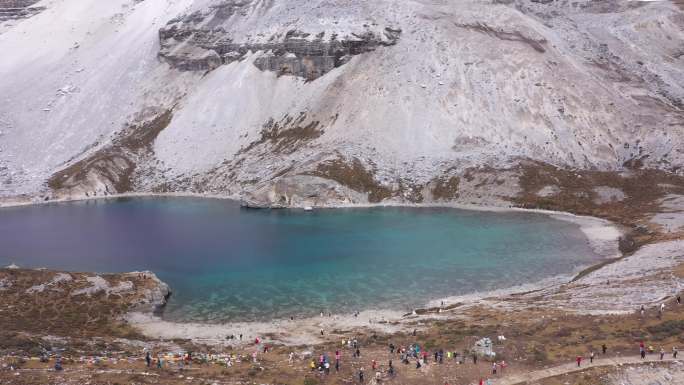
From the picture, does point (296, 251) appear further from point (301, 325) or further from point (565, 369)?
point (565, 369)

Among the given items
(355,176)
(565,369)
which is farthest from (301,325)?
(355,176)

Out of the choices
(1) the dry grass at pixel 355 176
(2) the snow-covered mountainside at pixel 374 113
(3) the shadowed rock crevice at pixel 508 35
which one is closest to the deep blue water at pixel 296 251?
(1) the dry grass at pixel 355 176

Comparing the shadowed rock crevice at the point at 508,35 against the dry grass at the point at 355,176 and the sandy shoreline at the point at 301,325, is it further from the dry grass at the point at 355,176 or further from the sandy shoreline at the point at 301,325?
the sandy shoreline at the point at 301,325

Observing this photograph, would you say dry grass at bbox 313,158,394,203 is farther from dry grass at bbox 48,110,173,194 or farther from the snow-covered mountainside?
dry grass at bbox 48,110,173,194

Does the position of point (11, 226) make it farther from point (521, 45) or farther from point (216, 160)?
point (521, 45)

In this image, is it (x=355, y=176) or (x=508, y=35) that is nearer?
(x=355, y=176)

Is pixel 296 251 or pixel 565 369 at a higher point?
pixel 565 369
